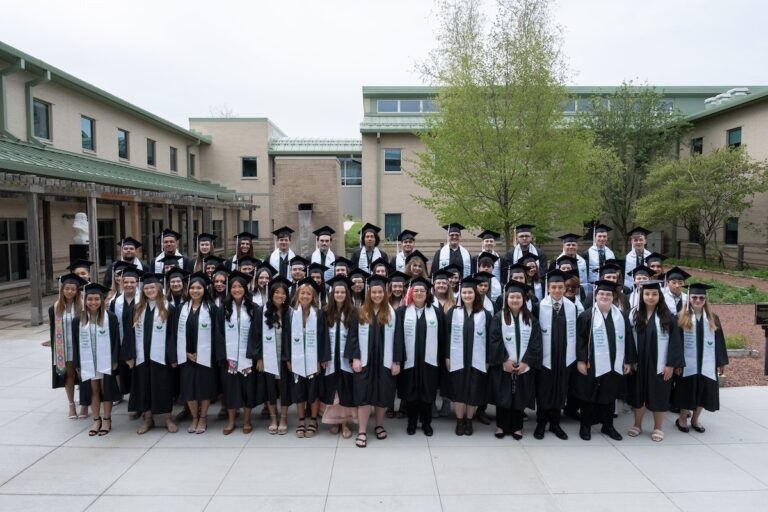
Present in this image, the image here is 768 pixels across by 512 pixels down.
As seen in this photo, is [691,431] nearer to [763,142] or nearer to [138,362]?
[138,362]

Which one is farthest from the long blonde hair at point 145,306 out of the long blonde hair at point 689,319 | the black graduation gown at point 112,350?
the long blonde hair at point 689,319

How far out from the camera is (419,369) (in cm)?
557

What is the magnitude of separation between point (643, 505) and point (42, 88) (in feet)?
62.4

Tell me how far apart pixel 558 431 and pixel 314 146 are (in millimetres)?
25793

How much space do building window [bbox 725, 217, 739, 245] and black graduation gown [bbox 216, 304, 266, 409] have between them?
907 inches

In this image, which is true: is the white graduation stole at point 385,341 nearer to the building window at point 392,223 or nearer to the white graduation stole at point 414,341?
the white graduation stole at point 414,341

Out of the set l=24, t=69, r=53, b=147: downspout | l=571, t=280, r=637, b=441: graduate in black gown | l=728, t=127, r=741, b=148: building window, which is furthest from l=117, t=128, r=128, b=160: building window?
l=728, t=127, r=741, b=148: building window

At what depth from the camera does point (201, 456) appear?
5.04 metres

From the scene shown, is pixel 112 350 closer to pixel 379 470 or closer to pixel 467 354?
pixel 379 470

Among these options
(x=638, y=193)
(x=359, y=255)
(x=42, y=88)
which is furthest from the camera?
(x=638, y=193)

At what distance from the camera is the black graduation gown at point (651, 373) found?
212 inches

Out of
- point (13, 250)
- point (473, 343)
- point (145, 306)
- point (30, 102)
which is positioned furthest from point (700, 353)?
point (30, 102)

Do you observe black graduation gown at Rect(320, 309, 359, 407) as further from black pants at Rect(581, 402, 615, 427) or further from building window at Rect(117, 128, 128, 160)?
building window at Rect(117, 128, 128, 160)

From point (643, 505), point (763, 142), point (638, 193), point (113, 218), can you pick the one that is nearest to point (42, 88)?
point (113, 218)
